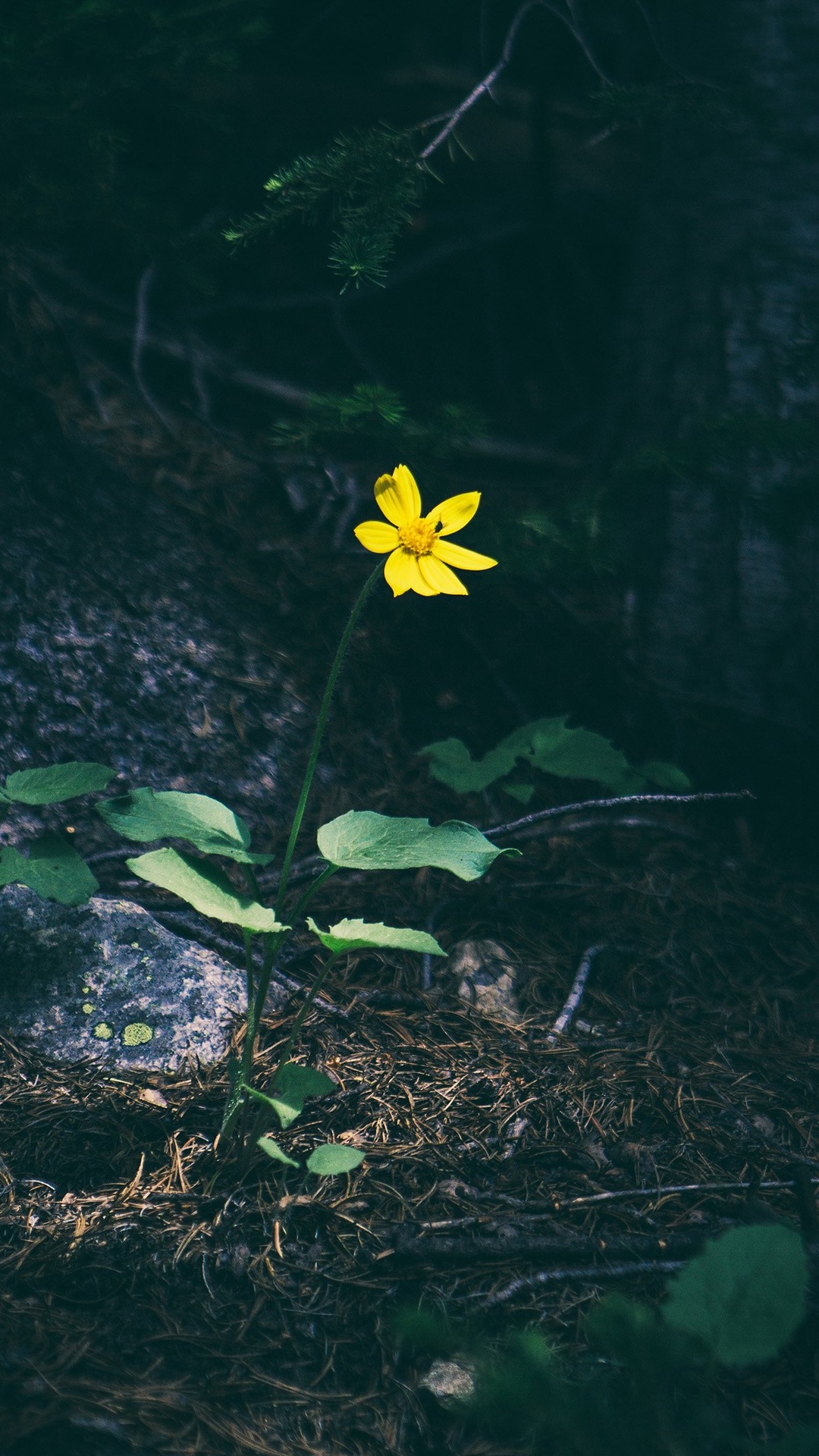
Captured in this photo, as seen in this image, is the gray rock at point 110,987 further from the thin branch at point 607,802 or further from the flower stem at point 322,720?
the thin branch at point 607,802

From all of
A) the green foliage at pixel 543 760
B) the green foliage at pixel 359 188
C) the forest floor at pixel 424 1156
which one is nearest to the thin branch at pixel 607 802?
the green foliage at pixel 543 760

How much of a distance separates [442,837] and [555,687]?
3.97 ft

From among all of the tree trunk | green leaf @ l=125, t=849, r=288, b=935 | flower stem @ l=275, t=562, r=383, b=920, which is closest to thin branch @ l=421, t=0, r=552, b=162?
the tree trunk

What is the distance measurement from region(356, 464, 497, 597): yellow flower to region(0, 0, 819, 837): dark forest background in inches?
21.4

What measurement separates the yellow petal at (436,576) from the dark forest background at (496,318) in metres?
0.58

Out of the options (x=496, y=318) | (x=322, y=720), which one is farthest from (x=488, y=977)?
(x=496, y=318)

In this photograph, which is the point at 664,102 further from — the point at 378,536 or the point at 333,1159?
the point at 333,1159

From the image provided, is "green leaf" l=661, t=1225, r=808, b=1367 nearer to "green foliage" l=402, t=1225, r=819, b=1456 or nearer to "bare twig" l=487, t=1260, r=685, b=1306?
"green foliage" l=402, t=1225, r=819, b=1456

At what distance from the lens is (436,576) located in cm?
153

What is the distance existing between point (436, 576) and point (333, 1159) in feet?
3.17

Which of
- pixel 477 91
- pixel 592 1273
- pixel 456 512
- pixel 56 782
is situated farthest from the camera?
pixel 477 91

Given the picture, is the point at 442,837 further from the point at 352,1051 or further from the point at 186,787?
the point at 186,787

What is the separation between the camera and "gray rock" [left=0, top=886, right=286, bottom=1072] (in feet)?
5.33

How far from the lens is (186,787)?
2096 millimetres
